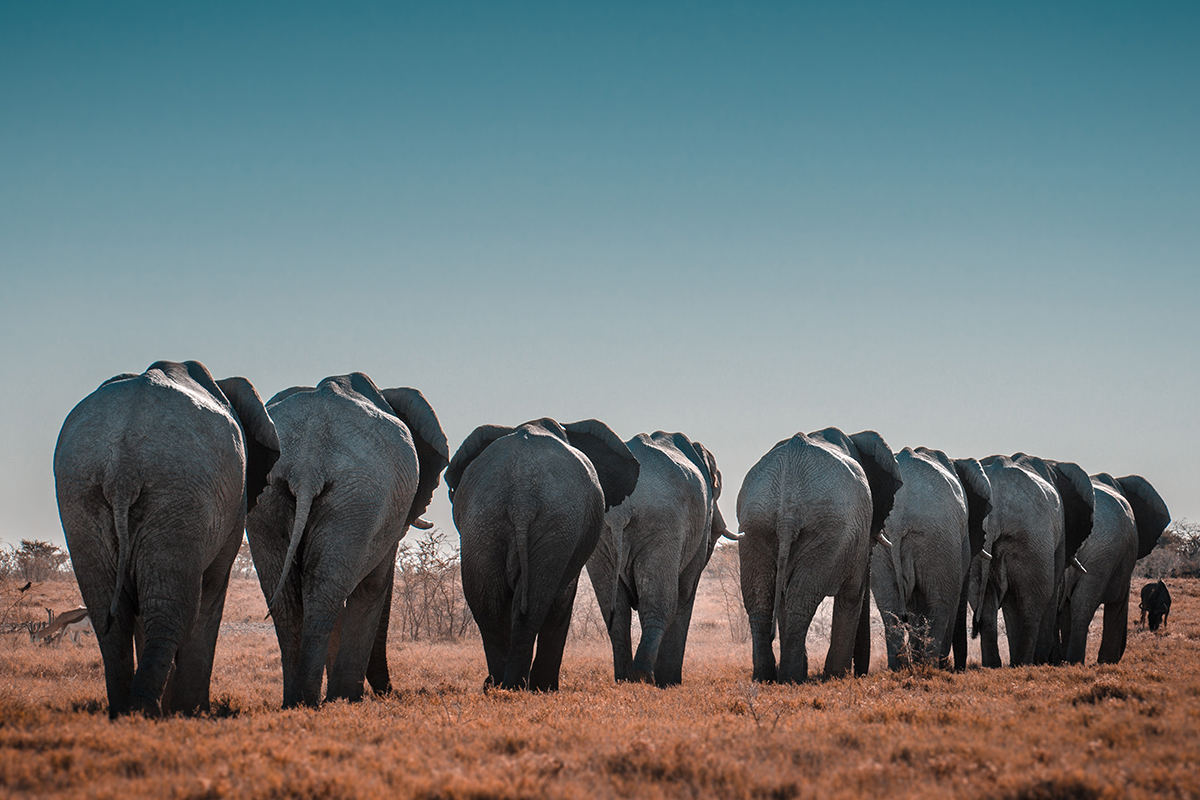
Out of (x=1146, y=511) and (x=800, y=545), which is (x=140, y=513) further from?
(x=1146, y=511)

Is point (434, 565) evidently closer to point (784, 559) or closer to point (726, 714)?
point (784, 559)

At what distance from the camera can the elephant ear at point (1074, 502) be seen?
56.4ft

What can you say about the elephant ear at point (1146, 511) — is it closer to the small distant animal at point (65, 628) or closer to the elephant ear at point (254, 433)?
the elephant ear at point (254, 433)

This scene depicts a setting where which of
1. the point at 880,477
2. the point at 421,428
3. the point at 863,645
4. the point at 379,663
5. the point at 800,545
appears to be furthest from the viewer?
the point at 863,645

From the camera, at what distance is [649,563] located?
518 inches

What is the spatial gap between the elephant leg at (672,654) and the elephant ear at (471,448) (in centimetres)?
455

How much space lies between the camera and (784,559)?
459 inches

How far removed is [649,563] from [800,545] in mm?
2456

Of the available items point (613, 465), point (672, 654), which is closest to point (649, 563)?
point (613, 465)

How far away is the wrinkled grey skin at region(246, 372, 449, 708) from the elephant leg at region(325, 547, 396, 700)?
0.04ft

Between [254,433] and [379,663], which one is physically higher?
[254,433]

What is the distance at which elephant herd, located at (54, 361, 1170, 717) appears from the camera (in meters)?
7.18

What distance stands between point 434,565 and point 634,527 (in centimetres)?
1391

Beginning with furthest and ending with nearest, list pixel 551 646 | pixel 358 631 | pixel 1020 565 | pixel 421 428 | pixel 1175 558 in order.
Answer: pixel 1175 558
pixel 1020 565
pixel 421 428
pixel 551 646
pixel 358 631
